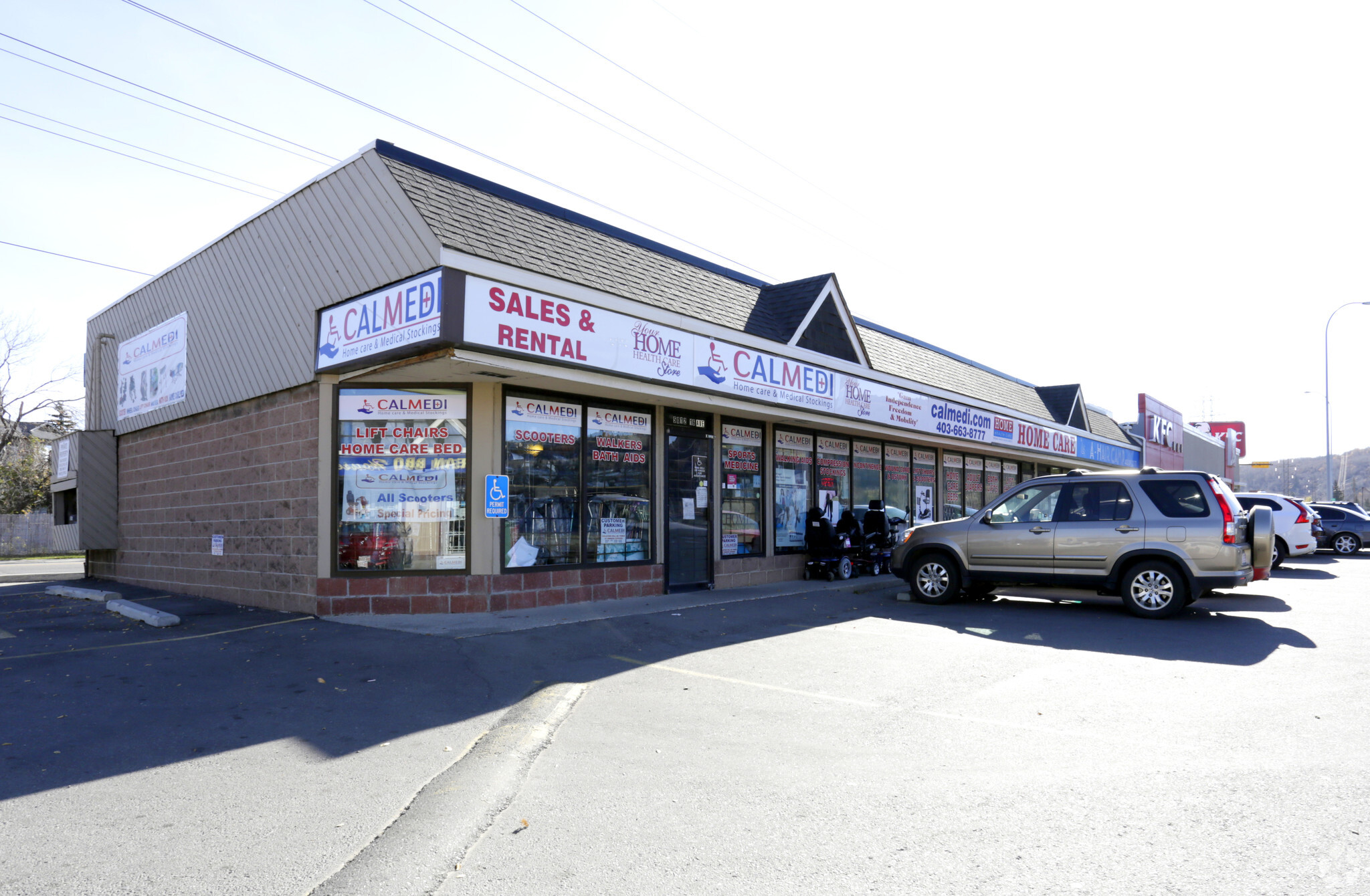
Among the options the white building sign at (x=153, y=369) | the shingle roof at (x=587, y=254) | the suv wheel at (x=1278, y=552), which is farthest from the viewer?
the suv wheel at (x=1278, y=552)

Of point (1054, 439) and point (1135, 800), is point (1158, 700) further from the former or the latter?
point (1054, 439)

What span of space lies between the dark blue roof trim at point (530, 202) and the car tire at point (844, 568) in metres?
5.69

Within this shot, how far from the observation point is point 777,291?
15.8 meters

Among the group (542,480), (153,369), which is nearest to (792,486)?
(542,480)

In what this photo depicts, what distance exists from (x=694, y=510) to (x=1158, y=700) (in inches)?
311

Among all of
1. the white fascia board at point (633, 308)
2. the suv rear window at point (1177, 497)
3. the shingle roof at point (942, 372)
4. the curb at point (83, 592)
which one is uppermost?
the shingle roof at point (942, 372)

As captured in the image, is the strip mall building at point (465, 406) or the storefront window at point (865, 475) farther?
the storefront window at point (865, 475)

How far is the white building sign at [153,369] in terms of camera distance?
1505 centimetres

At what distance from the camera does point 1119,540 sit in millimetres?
10664

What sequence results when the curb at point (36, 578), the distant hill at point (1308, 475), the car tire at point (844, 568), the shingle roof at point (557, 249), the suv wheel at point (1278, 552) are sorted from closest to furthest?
the shingle roof at point (557, 249) → the car tire at point (844, 568) → the suv wheel at point (1278, 552) → the curb at point (36, 578) → the distant hill at point (1308, 475)

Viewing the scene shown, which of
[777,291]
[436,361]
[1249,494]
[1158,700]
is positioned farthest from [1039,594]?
[1249,494]

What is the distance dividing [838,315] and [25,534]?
37.8 meters

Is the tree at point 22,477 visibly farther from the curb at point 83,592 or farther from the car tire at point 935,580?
the car tire at point 935,580

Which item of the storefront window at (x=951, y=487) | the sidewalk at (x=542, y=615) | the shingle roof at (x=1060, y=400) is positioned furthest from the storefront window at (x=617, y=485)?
the shingle roof at (x=1060, y=400)
